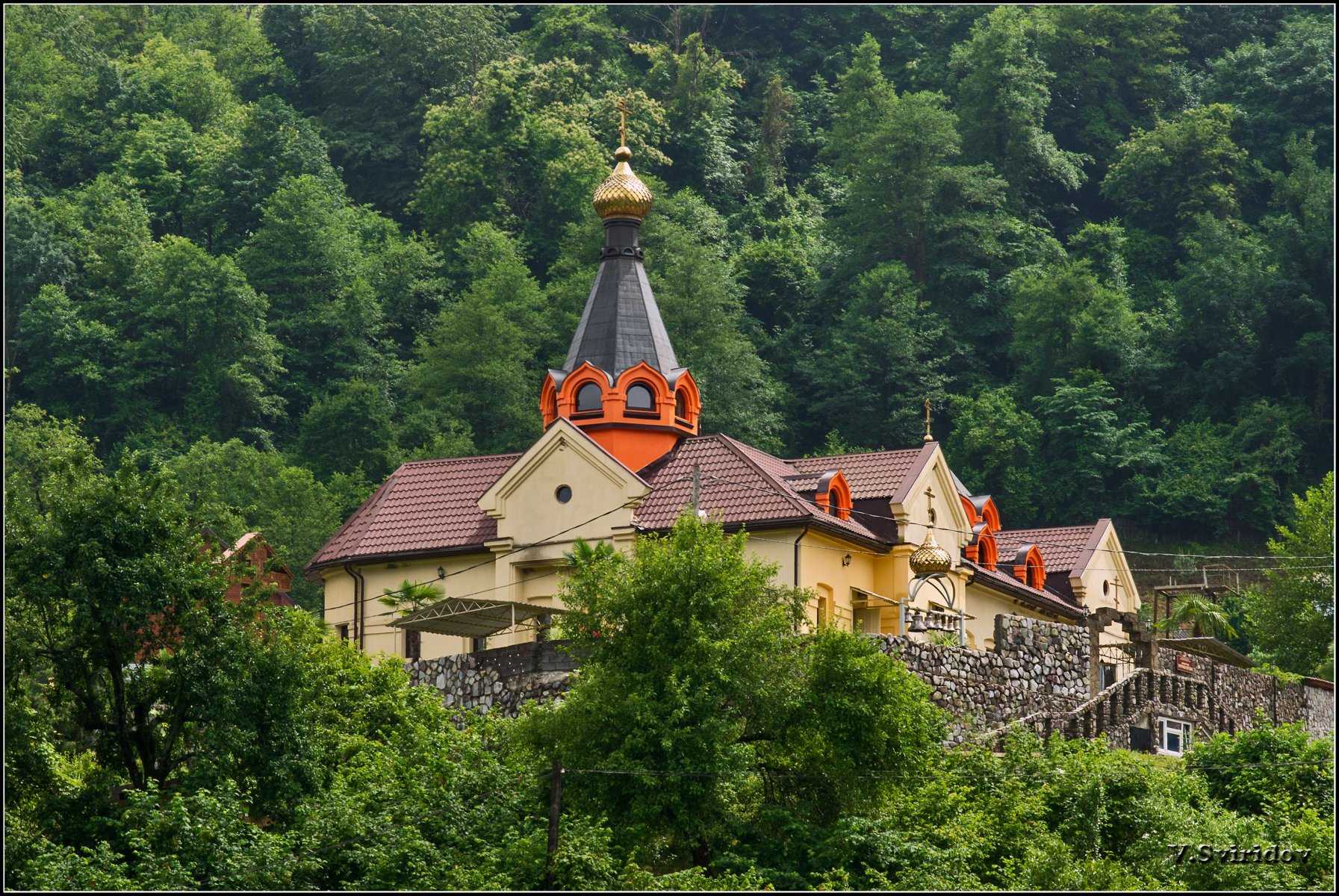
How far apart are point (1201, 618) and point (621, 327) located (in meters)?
22.1

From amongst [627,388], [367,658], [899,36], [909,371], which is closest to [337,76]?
[899,36]

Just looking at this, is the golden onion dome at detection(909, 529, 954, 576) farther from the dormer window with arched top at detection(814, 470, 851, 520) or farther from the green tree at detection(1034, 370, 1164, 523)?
the green tree at detection(1034, 370, 1164, 523)

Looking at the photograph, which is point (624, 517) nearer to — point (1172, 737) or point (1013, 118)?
point (1172, 737)

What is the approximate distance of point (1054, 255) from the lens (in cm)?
10188

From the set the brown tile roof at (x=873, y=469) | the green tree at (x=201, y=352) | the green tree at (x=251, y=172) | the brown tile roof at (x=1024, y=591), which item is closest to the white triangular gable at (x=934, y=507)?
the brown tile roof at (x=873, y=469)

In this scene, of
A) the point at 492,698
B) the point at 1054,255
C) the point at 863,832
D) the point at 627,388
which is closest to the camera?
the point at 863,832

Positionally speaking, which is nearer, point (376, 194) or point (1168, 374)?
point (1168, 374)

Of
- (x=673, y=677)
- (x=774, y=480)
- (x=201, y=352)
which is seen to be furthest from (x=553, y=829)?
(x=201, y=352)

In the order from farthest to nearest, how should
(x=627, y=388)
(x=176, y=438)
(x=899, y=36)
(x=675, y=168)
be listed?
(x=899, y=36) < (x=675, y=168) < (x=176, y=438) < (x=627, y=388)

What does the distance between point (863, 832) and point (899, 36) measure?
278ft

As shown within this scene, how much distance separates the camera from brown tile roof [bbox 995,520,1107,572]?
67875mm

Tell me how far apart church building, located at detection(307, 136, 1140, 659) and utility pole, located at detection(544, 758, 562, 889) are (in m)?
13.0

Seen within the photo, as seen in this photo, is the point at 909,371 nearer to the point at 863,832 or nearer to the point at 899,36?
the point at 899,36

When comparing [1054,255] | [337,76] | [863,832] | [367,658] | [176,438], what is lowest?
[863,832]
